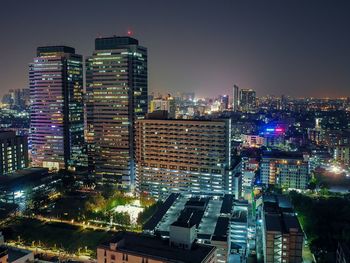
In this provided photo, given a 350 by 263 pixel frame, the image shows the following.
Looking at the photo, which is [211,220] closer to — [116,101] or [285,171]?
[285,171]

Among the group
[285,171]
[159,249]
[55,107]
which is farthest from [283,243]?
[55,107]

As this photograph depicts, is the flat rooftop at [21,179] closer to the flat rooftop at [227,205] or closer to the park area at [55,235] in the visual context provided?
the park area at [55,235]

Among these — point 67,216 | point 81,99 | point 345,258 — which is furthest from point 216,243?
point 81,99

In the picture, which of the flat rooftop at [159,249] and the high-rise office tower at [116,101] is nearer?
the flat rooftop at [159,249]

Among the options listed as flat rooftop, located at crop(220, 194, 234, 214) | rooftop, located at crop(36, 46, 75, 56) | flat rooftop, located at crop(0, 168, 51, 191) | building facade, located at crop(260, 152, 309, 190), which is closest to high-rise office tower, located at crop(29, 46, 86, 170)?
rooftop, located at crop(36, 46, 75, 56)

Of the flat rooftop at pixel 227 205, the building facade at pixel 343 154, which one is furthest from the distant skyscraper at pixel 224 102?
the flat rooftop at pixel 227 205
